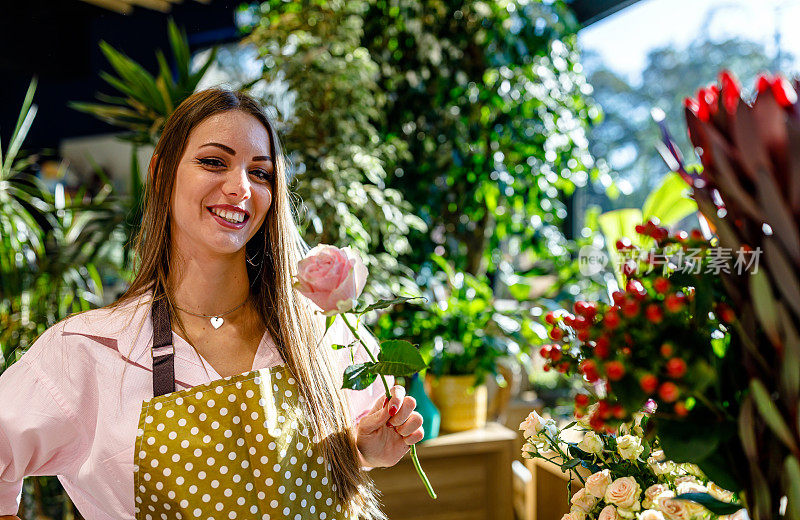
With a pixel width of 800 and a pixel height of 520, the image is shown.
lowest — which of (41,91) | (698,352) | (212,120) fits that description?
(698,352)

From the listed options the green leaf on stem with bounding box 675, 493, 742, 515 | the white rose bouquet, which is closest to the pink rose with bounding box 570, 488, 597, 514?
the white rose bouquet

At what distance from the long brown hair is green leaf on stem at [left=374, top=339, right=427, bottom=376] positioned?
446 mm

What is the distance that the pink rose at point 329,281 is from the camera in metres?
0.87

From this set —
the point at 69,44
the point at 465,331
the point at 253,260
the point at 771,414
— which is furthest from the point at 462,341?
the point at 69,44

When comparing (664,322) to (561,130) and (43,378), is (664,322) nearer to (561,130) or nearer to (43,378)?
(43,378)

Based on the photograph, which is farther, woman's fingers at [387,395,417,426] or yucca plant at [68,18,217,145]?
yucca plant at [68,18,217,145]

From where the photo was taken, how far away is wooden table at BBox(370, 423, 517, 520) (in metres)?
2.69

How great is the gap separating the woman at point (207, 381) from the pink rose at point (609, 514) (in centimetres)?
39

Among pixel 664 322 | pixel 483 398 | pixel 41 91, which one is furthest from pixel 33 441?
pixel 41 91

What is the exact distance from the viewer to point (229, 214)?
129 centimetres

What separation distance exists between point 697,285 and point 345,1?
8.09 feet

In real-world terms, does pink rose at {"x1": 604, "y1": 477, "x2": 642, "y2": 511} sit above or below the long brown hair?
below

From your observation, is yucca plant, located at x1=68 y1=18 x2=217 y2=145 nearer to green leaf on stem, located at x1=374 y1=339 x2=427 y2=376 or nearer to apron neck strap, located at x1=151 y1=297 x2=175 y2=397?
apron neck strap, located at x1=151 y1=297 x2=175 y2=397

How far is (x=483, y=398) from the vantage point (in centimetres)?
288
